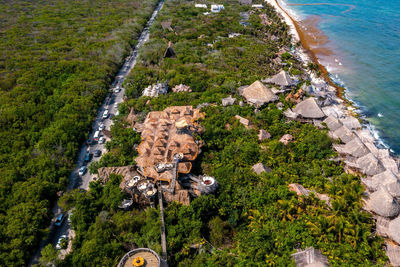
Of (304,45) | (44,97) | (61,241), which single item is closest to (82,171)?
(61,241)

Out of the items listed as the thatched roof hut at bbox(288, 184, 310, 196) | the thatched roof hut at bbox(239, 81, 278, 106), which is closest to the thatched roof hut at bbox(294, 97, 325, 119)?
the thatched roof hut at bbox(239, 81, 278, 106)

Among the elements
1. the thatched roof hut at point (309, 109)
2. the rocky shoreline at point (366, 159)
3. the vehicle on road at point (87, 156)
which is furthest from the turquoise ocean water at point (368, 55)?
the vehicle on road at point (87, 156)

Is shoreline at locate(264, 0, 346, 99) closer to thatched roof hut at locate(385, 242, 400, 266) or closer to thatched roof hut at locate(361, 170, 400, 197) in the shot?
thatched roof hut at locate(361, 170, 400, 197)

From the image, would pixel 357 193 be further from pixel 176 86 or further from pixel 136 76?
pixel 136 76

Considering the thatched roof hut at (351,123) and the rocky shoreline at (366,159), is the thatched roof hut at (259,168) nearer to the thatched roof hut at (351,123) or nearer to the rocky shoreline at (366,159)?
the rocky shoreline at (366,159)

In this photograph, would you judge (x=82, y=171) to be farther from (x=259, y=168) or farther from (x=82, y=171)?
(x=259, y=168)
